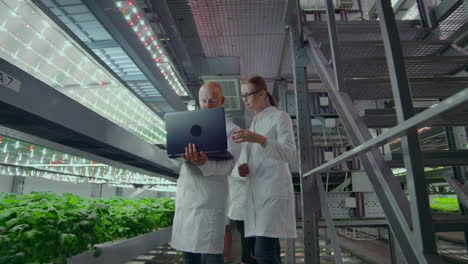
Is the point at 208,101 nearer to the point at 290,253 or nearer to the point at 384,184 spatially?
the point at 384,184

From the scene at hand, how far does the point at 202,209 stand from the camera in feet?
4.31

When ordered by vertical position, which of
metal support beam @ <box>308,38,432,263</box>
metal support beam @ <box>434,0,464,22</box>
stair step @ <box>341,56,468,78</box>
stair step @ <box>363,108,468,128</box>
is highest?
metal support beam @ <box>434,0,464,22</box>

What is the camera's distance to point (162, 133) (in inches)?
129

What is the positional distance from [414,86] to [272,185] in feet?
3.75

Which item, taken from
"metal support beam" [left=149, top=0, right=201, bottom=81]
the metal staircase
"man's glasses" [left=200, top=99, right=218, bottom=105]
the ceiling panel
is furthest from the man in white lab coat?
the ceiling panel

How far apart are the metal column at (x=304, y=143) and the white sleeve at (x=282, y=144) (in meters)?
0.65

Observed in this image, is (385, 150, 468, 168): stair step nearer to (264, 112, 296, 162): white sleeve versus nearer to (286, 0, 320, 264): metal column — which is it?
(264, 112, 296, 162): white sleeve

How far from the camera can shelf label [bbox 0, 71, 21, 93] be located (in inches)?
39.5

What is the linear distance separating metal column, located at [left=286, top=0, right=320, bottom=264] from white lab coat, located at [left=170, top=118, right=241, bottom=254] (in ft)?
2.96

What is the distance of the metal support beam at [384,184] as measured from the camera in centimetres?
86

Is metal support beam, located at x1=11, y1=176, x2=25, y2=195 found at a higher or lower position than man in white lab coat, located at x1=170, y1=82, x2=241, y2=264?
higher

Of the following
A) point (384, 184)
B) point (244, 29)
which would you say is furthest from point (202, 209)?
point (244, 29)

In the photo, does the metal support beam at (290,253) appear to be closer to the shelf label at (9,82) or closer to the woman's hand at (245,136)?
the woman's hand at (245,136)

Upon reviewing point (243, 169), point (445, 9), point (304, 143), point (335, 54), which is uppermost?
point (445, 9)
